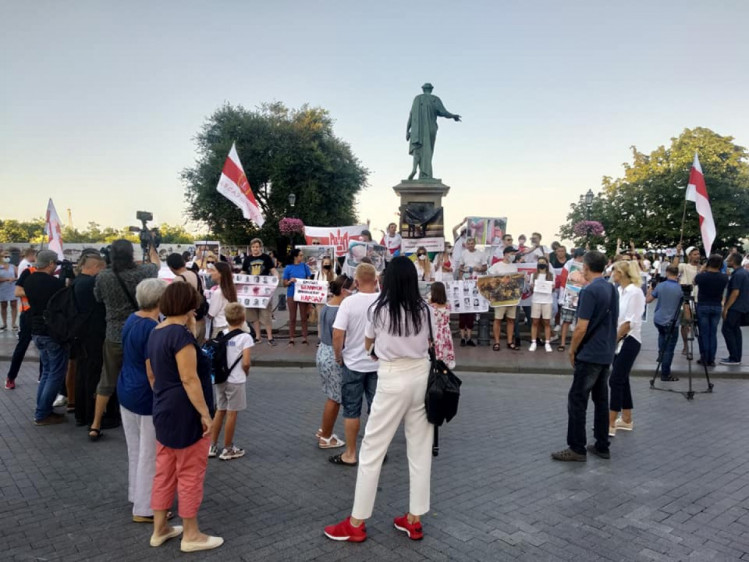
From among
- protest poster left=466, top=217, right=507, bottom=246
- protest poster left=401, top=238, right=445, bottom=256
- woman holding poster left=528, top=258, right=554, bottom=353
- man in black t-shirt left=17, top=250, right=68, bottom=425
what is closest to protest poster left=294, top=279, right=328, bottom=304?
protest poster left=401, top=238, right=445, bottom=256

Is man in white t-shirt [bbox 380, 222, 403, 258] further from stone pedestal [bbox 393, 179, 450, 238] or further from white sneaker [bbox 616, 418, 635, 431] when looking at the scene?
white sneaker [bbox 616, 418, 635, 431]

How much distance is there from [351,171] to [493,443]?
34651 mm

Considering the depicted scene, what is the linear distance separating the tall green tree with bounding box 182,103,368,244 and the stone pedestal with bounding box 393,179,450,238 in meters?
23.0

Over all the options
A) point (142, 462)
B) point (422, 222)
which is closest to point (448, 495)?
point (142, 462)

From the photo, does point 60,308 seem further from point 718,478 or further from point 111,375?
point 718,478

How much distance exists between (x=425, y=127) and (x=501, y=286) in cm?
650

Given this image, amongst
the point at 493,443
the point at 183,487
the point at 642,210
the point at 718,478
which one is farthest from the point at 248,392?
the point at 642,210

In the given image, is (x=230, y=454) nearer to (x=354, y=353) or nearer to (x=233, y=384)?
(x=233, y=384)

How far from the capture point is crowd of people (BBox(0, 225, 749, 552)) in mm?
3475

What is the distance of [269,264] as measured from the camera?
11414 millimetres

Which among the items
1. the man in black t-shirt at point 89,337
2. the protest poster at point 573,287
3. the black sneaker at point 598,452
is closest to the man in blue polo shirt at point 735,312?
the protest poster at point 573,287

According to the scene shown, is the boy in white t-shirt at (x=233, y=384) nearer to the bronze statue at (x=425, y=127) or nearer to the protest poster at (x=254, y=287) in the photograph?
the protest poster at (x=254, y=287)

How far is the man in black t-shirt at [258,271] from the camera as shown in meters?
11.3

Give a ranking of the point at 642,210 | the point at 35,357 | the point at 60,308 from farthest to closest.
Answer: the point at 642,210 → the point at 35,357 → the point at 60,308
